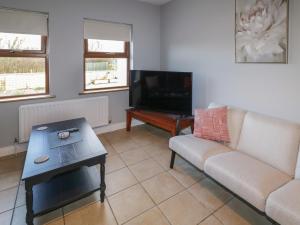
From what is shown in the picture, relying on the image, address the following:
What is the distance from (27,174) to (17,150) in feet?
5.77

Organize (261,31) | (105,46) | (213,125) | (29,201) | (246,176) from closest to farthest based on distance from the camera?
(29,201) → (246,176) → (261,31) → (213,125) → (105,46)

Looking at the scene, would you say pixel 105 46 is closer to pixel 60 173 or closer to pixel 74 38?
pixel 74 38

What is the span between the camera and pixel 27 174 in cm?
158

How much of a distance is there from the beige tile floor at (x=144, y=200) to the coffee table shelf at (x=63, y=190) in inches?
5.2

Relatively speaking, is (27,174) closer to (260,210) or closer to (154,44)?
(260,210)

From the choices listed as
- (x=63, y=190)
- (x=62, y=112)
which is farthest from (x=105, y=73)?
(x=63, y=190)

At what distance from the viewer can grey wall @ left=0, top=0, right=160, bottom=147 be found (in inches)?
115

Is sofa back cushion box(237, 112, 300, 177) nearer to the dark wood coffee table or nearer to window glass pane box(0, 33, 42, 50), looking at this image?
the dark wood coffee table

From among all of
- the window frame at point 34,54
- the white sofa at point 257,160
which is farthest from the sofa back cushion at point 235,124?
the window frame at point 34,54

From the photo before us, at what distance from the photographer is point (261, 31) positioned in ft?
7.61

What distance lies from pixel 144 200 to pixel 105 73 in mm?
2508

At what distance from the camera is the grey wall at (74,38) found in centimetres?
293

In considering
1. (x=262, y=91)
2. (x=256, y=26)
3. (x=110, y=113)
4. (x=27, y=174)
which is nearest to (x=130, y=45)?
(x=110, y=113)

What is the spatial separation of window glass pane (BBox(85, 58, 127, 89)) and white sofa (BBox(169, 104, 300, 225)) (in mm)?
1948
